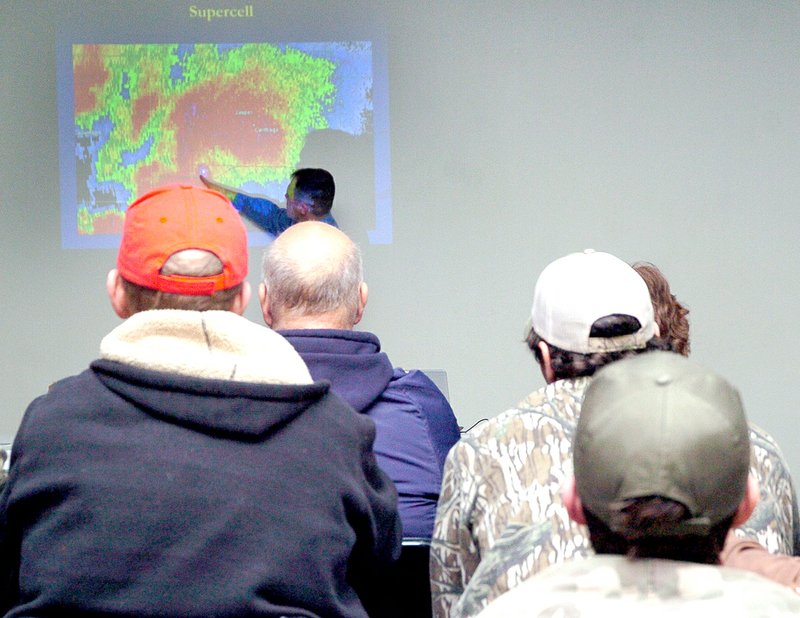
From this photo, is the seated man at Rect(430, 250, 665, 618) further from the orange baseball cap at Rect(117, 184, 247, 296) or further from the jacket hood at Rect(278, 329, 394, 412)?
the orange baseball cap at Rect(117, 184, 247, 296)

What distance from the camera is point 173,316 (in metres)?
1.48

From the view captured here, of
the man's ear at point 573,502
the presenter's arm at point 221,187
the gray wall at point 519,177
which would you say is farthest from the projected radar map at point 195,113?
the man's ear at point 573,502

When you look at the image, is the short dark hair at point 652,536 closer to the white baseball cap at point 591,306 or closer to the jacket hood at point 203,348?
the jacket hood at point 203,348

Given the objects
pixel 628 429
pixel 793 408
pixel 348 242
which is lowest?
pixel 793 408

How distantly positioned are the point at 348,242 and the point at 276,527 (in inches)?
37.0

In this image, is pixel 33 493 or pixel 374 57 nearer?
pixel 33 493

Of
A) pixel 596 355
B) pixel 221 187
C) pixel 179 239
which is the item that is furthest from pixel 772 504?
pixel 221 187

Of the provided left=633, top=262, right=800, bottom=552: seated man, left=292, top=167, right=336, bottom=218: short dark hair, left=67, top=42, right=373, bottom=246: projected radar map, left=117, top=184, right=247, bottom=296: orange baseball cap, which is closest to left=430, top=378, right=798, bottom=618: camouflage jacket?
left=633, top=262, right=800, bottom=552: seated man

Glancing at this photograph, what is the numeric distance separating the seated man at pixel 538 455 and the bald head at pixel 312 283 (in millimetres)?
446

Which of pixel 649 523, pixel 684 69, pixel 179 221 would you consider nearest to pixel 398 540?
pixel 179 221

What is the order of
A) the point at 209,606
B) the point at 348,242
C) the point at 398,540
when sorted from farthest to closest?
the point at 348,242, the point at 398,540, the point at 209,606

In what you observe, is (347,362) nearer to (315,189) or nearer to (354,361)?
(354,361)

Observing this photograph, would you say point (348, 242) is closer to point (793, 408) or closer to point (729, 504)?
point (729, 504)

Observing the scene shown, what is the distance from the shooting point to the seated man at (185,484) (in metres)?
1.37
